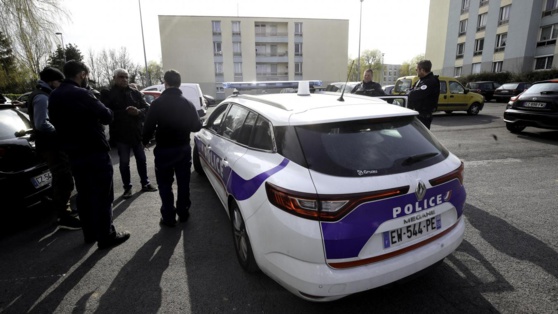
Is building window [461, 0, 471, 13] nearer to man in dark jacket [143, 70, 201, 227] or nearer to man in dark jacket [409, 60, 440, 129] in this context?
man in dark jacket [409, 60, 440, 129]

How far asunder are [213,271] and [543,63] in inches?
1529

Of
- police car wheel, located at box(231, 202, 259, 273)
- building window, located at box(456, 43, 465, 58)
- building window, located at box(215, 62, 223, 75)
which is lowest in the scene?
police car wheel, located at box(231, 202, 259, 273)

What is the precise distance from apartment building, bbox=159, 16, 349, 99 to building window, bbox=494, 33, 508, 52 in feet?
66.2

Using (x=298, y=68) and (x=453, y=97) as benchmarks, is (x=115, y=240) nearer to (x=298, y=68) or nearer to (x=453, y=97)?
(x=453, y=97)

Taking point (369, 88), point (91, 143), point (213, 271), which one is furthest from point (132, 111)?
point (369, 88)

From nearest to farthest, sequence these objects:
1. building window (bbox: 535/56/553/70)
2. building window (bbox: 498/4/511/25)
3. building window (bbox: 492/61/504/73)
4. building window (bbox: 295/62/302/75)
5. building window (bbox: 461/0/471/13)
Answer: building window (bbox: 535/56/553/70) < building window (bbox: 498/4/511/25) < building window (bbox: 492/61/504/73) < building window (bbox: 461/0/471/13) < building window (bbox: 295/62/302/75)

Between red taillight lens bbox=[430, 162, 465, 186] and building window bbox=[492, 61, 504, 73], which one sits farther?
building window bbox=[492, 61, 504, 73]

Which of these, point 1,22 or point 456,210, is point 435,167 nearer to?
point 456,210

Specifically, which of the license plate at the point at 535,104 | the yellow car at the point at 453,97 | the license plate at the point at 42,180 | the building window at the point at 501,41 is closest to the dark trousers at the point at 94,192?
the license plate at the point at 42,180

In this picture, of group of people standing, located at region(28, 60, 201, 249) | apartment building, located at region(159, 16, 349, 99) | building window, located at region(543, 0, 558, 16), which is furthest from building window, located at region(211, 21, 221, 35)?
group of people standing, located at region(28, 60, 201, 249)

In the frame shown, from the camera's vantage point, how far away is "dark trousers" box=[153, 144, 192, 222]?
3490mm

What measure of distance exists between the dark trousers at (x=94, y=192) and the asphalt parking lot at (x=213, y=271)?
239mm

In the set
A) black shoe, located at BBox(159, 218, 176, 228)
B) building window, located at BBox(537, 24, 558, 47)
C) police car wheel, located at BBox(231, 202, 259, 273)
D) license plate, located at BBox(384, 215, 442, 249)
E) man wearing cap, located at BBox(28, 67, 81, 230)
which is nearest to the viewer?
license plate, located at BBox(384, 215, 442, 249)

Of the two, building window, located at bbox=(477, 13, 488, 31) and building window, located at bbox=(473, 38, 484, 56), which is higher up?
building window, located at bbox=(477, 13, 488, 31)
